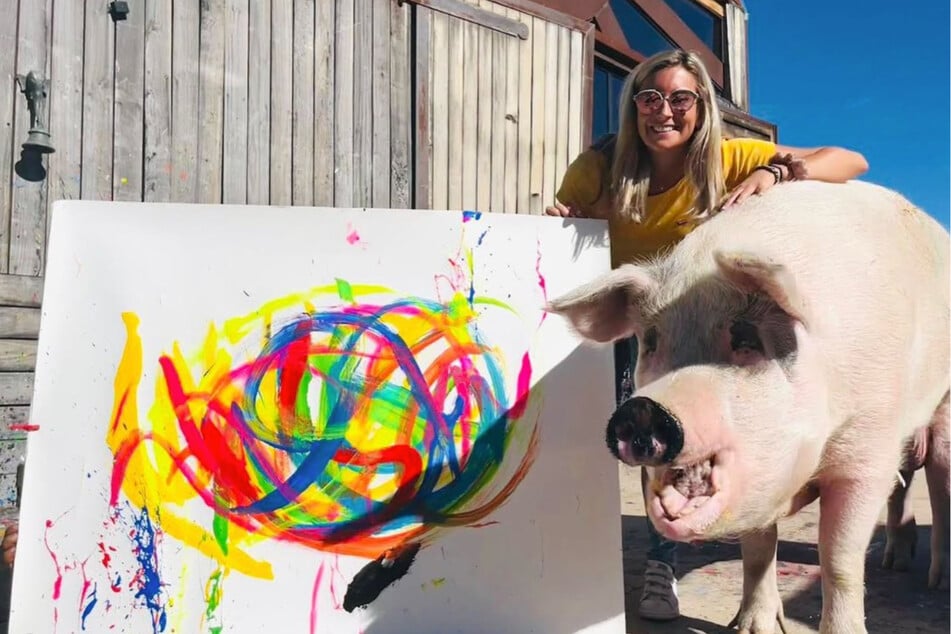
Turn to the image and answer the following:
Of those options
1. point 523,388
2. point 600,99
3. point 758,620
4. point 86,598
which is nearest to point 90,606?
point 86,598

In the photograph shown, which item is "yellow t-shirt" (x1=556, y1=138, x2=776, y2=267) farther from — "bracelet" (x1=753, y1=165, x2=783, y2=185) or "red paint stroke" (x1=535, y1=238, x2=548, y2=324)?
"red paint stroke" (x1=535, y1=238, x2=548, y2=324)

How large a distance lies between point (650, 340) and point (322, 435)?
916 mm

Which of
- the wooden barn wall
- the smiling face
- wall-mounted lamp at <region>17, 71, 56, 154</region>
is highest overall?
the wooden barn wall

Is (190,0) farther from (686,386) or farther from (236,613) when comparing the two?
(686,386)

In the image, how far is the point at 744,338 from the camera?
1.82 meters

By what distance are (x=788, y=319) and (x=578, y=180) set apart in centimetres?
99

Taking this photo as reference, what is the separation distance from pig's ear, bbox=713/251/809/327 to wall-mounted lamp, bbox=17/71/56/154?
8.99 ft

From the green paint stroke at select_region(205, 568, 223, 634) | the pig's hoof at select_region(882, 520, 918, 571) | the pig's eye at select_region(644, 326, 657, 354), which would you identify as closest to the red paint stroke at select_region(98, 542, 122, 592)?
the green paint stroke at select_region(205, 568, 223, 634)

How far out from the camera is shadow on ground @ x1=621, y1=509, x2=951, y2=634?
2533 millimetres

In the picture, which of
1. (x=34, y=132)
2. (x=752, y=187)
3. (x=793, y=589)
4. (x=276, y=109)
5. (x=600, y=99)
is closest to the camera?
(x=752, y=187)

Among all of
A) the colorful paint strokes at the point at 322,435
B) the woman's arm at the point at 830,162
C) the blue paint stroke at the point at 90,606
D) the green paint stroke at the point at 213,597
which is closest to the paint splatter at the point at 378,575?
the colorful paint strokes at the point at 322,435

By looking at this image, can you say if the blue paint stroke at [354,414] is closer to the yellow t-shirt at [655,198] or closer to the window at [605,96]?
the yellow t-shirt at [655,198]

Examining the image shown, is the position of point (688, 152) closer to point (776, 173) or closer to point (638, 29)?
point (776, 173)

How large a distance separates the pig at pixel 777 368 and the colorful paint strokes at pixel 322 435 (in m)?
0.37
